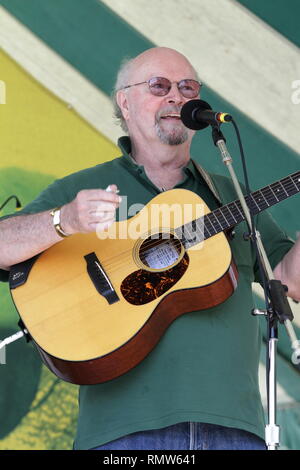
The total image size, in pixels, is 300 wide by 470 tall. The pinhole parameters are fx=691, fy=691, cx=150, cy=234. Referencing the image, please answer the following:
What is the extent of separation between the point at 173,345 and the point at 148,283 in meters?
0.19

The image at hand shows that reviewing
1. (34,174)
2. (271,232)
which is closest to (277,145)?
(271,232)

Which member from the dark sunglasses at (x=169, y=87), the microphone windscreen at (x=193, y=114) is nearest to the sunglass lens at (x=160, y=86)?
the dark sunglasses at (x=169, y=87)

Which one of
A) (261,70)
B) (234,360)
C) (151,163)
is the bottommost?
(234,360)

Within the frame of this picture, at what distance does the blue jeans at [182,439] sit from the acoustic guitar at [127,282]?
19 cm

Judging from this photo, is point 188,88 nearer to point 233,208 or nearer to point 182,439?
point 233,208

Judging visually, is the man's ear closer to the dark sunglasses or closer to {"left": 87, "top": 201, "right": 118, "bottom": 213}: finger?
the dark sunglasses

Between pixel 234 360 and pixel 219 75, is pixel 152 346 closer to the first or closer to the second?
pixel 234 360

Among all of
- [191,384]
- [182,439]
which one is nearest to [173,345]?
[191,384]

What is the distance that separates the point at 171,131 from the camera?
7.97 feet

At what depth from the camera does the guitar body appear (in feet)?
6.42

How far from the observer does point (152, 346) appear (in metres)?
2.01

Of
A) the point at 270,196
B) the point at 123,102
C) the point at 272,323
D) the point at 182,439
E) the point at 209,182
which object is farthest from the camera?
the point at 123,102

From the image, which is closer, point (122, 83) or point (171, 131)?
point (171, 131)

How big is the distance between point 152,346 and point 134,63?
3.91ft
